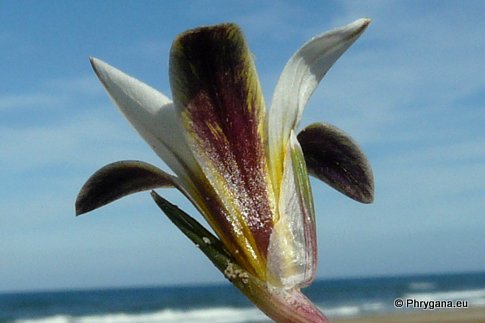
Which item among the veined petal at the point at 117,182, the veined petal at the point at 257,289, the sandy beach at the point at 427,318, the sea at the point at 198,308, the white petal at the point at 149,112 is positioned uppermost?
the sea at the point at 198,308

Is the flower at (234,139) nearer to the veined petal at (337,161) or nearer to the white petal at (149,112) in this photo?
the white petal at (149,112)

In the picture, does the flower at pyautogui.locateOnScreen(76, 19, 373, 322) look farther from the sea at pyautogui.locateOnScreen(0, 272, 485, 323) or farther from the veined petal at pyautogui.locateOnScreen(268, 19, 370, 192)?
the sea at pyautogui.locateOnScreen(0, 272, 485, 323)

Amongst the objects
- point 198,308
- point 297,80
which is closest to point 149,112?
point 297,80

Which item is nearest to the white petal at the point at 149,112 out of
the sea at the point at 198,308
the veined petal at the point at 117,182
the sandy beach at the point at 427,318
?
the veined petal at the point at 117,182

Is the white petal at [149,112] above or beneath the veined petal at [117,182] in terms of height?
above

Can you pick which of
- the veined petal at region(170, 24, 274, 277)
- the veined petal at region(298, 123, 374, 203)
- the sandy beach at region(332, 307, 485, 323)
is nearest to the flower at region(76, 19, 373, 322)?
the veined petal at region(170, 24, 274, 277)

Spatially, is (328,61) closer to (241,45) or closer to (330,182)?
(241,45)

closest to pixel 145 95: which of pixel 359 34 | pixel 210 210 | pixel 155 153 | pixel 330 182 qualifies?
pixel 155 153
